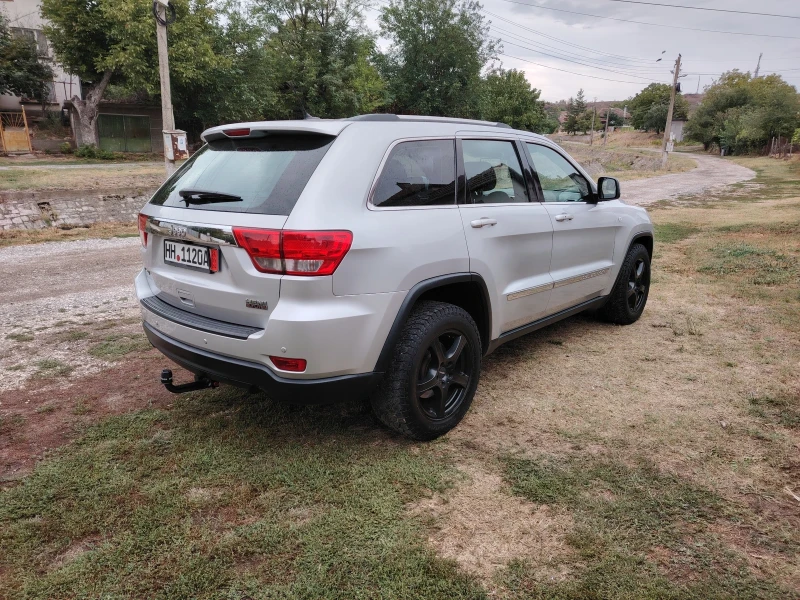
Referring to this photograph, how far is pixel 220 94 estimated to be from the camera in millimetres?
28938

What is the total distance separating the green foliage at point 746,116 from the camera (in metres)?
48.7

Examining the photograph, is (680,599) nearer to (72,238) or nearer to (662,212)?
(72,238)

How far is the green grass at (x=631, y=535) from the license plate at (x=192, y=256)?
1.83m

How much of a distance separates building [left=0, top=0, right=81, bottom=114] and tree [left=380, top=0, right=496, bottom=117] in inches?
845

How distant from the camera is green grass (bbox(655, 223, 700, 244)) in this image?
10148mm

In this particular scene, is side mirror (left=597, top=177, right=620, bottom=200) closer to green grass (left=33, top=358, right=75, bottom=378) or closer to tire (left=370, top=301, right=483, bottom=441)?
tire (left=370, top=301, right=483, bottom=441)

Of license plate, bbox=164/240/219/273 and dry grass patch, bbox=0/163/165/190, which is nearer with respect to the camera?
license plate, bbox=164/240/219/273

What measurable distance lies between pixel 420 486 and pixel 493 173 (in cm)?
199

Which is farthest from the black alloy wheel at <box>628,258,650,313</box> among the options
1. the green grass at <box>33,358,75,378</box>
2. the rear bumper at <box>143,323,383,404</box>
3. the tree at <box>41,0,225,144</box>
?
the tree at <box>41,0,225,144</box>

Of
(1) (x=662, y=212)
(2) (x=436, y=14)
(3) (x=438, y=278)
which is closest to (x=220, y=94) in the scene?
(2) (x=436, y=14)

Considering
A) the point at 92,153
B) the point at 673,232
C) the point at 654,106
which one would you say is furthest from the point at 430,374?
the point at 654,106

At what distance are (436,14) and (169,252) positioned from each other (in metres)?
44.4

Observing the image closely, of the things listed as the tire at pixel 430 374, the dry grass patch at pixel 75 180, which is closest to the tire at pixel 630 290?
the tire at pixel 430 374

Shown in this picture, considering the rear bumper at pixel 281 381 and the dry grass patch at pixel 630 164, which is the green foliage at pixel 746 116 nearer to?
the dry grass patch at pixel 630 164
